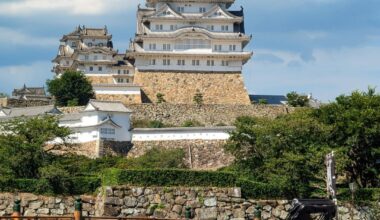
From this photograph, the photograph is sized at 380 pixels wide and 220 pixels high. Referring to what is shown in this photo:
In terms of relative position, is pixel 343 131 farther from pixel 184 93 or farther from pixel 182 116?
pixel 184 93

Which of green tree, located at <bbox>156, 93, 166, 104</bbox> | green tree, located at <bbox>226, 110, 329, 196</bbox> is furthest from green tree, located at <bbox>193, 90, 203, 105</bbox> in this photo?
green tree, located at <bbox>226, 110, 329, 196</bbox>

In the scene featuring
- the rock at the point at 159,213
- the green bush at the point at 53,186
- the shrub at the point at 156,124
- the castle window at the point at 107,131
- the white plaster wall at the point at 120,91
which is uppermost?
the white plaster wall at the point at 120,91

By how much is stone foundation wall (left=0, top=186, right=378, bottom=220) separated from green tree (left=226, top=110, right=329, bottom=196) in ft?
5.70

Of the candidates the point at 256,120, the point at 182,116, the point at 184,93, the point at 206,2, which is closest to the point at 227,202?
the point at 256,120

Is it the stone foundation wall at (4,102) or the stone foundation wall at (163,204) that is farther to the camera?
the stone foundation wall at (4,102)

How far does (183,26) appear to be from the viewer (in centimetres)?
6800

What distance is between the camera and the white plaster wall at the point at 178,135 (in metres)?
54.1

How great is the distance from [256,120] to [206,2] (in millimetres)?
26388

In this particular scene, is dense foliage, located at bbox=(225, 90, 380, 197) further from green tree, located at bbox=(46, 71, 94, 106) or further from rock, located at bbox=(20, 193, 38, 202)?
green tree, located at bbox=(46, 71, 94, 106)

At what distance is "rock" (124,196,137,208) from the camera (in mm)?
33125

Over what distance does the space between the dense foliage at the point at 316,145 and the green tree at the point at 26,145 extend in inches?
347

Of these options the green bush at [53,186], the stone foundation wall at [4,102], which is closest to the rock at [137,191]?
the green bush at [53,186]

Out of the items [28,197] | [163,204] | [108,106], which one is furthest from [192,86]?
[163,204]

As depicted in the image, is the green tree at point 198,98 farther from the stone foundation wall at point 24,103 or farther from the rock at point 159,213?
the rock at point 159,213
